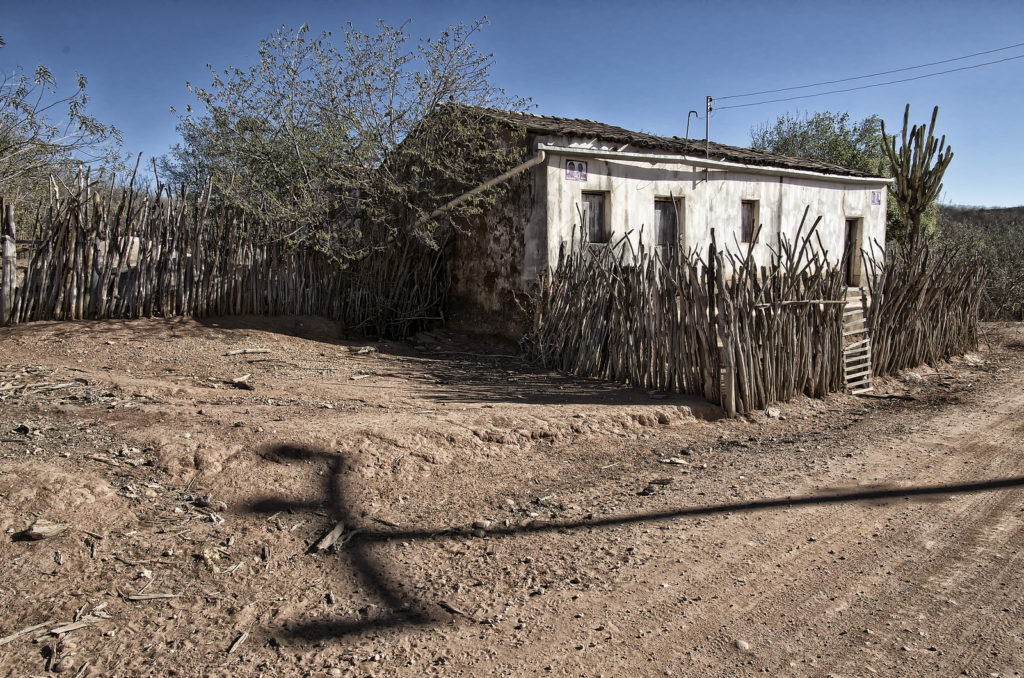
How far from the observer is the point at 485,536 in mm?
3439

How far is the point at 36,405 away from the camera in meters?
4.39

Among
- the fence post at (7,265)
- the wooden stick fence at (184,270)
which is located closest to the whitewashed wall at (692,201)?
the wooden stick fence at (184,270)

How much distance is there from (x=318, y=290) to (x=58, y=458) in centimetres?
617

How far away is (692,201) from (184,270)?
7.86m

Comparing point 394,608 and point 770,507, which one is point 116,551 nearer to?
point 394,608

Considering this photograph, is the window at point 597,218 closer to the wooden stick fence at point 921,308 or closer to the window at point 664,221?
the window at point 664,221

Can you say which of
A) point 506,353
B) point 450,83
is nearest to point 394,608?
point 506,353

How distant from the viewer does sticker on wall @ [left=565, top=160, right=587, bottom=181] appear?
9.59 metres

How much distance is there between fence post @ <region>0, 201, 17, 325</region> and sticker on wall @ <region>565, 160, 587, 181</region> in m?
6.71

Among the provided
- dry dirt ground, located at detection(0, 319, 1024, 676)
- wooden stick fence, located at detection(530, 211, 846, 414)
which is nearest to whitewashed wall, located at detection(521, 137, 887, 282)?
wooden stick fence, located at detection(530, 211, 846, 414)

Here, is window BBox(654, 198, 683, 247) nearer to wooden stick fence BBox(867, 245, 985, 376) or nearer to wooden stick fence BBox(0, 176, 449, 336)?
wooden stick fence BBox(867, 245, 985, 376)

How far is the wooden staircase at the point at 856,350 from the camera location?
710 centimetres

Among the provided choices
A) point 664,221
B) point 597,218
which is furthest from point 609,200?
point 664,221

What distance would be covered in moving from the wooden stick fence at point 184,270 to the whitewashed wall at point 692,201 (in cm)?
214
